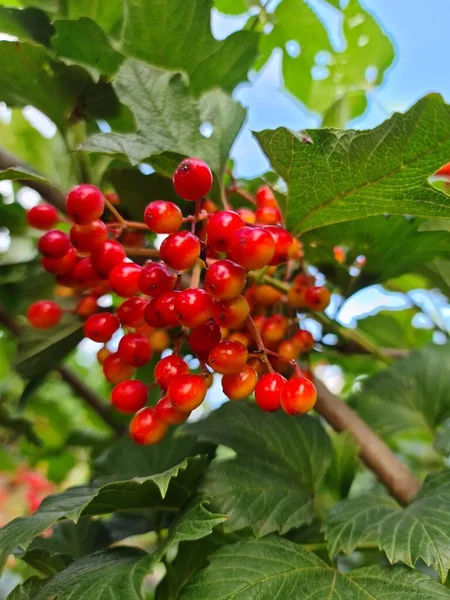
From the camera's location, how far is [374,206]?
0.64 metres

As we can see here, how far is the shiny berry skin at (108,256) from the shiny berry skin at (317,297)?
0.77ft

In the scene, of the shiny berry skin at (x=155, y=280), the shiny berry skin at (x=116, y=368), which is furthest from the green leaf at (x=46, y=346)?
the shiny berry skin at (x=155, y=280)

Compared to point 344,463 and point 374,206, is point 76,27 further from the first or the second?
point 344,463

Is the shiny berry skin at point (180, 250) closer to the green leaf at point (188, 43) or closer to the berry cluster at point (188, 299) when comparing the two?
the berry cluster at point (188, 299)

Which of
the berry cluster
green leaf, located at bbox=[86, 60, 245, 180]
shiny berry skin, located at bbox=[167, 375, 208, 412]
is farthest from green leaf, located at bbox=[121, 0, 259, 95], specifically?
shiny berry skin, located at bbox=[167, 375, 208, 412]

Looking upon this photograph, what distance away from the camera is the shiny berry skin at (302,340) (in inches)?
29.4

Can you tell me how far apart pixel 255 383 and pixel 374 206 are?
9.0 inches

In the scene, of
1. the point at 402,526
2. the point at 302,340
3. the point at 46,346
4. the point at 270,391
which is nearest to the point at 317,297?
the point at 302,340

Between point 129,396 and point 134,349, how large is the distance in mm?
56

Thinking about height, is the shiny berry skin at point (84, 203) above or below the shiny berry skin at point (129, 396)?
above

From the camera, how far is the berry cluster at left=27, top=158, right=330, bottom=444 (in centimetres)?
57

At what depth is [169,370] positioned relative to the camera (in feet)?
2.02

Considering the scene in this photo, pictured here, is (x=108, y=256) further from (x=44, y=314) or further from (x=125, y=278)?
(x=44, y=314)

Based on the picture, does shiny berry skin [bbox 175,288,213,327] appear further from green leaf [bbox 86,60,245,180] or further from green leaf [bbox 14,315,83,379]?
green leaf [bbox 14,315,83,379]
